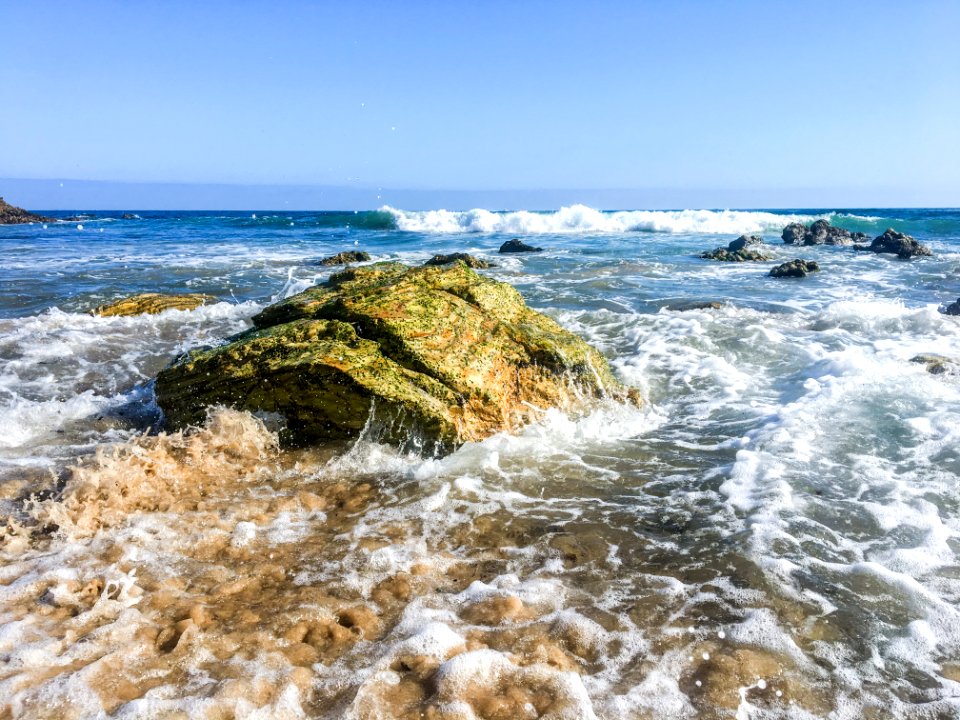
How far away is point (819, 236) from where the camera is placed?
28516 mm

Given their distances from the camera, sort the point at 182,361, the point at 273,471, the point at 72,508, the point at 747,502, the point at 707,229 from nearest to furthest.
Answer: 1. the point at 72,508
2. the point at 747,502
3. the point at 273,471
4. the point at 182,361
5. the point at 707,229

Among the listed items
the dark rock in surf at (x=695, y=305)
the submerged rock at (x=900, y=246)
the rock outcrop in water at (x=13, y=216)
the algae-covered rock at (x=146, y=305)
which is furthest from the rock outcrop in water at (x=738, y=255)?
the rock outcrop in water at (x=13, y=216)

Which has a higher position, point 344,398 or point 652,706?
point 344,398

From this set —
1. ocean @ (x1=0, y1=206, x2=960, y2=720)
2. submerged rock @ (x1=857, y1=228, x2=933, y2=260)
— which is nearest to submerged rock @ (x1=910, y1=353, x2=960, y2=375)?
ocean @ (x1=0, y1=206, x2=960, y2=720)

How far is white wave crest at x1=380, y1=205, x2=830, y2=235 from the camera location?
136ft

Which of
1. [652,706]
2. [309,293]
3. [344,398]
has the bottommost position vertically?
[652,706]

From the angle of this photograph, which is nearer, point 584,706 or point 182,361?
point 584,706

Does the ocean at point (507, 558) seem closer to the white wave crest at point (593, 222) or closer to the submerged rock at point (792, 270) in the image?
the submerged rock at point (792, 270)

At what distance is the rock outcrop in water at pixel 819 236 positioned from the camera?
2838 cm

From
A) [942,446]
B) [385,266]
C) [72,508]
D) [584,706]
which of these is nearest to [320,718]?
[584,706]

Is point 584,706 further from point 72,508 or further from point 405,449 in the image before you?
point 72,508

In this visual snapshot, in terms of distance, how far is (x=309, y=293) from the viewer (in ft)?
23.2

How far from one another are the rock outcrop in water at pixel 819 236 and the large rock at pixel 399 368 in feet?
87.2

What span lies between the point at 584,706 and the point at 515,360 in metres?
3.82
